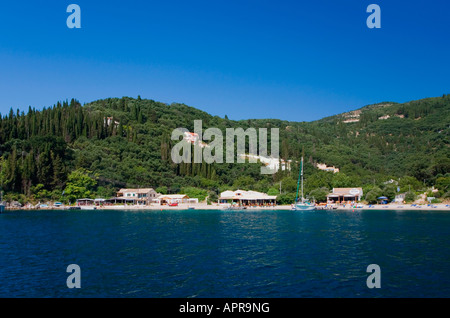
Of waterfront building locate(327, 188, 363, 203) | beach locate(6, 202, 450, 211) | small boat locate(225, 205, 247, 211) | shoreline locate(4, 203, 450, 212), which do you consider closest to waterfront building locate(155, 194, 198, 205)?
beach locate(6, 202, 450, 211)

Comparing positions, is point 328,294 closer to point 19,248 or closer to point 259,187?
point 19,248

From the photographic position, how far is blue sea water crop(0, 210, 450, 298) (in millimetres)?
16344

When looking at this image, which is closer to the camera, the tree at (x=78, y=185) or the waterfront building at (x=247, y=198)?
the tree at (x=78, y=185)

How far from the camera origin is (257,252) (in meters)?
24.8

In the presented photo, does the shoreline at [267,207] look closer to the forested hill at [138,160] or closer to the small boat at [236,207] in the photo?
the small boat at [236,207]

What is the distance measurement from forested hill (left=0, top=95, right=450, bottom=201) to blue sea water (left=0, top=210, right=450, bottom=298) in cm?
4329

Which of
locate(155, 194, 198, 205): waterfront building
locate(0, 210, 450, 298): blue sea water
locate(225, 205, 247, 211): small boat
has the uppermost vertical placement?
locate(155, 194, 198, 205): waterfront building

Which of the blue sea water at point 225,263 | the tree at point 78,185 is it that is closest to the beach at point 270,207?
→ the tree at point 78,185

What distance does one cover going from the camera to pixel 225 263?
21375 millimetres

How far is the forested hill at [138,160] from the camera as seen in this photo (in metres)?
74.8

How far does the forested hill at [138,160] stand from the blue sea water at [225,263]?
142 feet

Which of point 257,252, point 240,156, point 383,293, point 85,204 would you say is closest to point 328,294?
point 383,293

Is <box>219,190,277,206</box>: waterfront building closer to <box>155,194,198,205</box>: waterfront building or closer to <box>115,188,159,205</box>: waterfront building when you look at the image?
<box>155,194,198,205</box>: waterfront building
